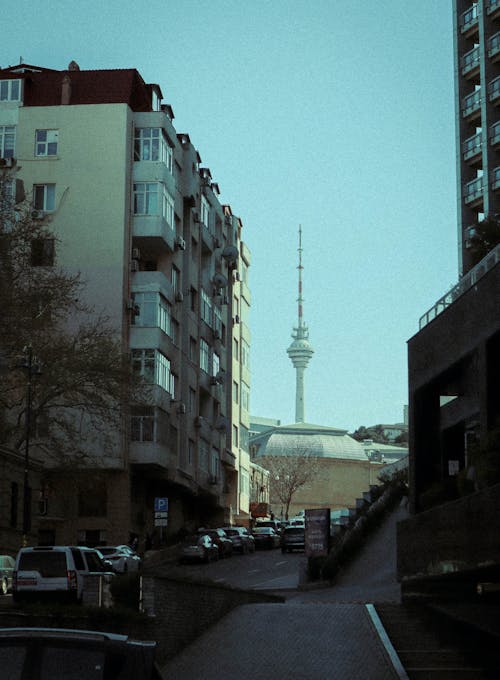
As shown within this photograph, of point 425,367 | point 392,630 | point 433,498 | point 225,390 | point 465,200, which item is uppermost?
point 465,200

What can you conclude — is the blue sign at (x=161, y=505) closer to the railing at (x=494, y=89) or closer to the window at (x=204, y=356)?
the railing at (x=494, y=89)

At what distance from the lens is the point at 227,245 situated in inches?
3590

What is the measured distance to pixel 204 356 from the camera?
7981 cm

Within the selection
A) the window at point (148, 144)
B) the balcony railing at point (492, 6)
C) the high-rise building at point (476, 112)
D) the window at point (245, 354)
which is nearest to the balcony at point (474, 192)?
the high-rise building at point (476, 112)

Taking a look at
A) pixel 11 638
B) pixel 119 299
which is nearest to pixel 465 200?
pixel 119 299

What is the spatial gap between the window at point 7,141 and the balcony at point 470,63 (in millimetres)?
23529

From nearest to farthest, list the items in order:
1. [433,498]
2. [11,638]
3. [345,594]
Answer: [11,638] → [433,498] → [345,594]

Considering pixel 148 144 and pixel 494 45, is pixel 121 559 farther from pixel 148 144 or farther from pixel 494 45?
pixel 494 45

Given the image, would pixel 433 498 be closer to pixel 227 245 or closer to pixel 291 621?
pixel 291 621

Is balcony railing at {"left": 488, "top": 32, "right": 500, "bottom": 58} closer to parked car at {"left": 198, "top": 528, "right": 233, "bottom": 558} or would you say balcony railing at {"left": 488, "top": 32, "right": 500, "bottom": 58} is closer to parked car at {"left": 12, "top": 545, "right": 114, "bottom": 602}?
parked car at {"left": 198, "top": 528, "right": 233, "bottom": 558}

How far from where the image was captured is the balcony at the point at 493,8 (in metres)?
66.3

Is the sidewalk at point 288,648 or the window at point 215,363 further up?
the window at point 215,363

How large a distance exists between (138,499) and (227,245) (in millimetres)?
28721

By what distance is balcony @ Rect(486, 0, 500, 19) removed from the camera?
66.3m
